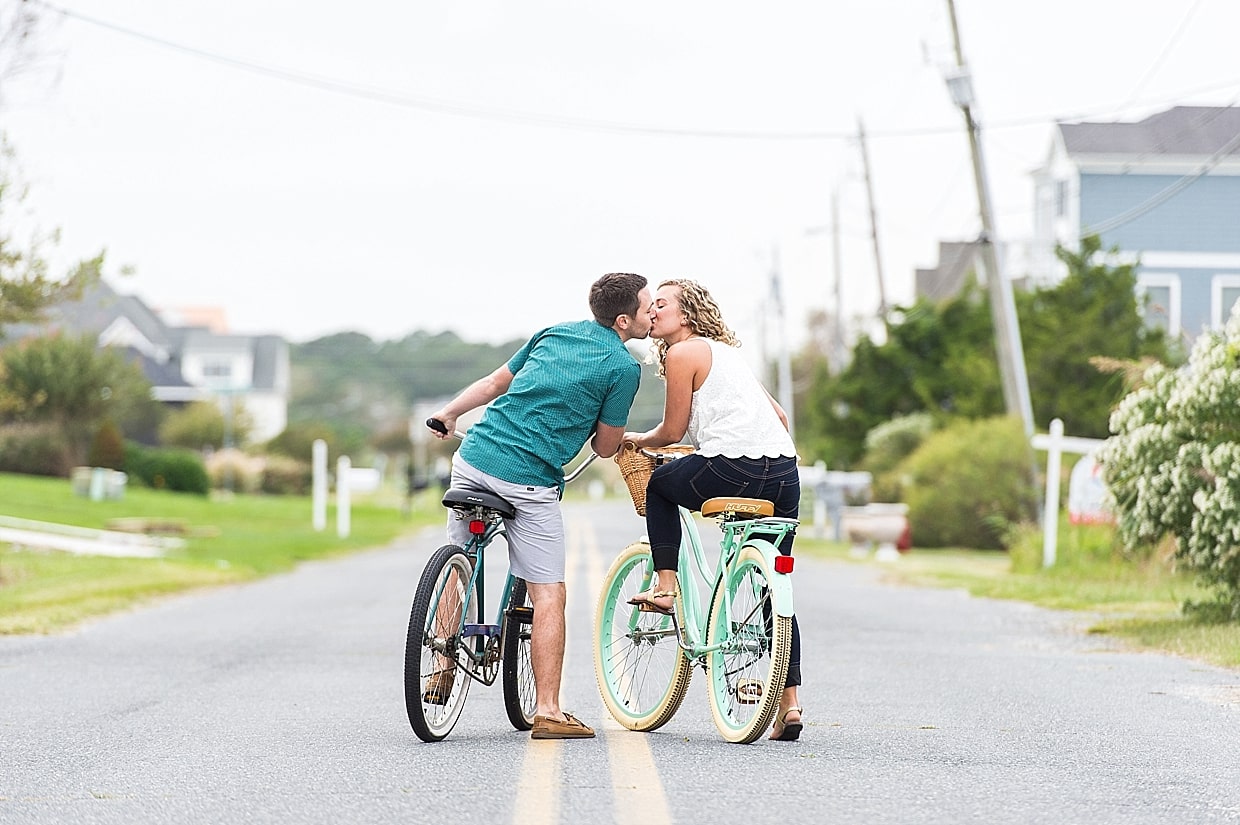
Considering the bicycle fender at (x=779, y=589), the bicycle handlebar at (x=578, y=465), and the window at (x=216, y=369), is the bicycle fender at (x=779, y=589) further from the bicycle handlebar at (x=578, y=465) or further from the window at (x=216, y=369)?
the window at (x=216, y=369)

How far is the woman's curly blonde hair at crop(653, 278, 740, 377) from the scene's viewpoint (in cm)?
748

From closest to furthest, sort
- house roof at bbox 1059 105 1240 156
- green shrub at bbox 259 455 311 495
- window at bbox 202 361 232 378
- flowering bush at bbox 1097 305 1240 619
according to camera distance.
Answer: flowering bush at bbox 1097 305 1240 619
house roof at bbox 1059 105 1240 156
green shrub at bbox 259 455 311 495
window at bbox 202 361 232 378

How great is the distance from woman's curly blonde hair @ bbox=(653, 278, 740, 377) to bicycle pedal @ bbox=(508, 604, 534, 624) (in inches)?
46.0

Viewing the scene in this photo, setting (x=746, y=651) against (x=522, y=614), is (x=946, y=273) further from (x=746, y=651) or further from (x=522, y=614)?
(x=746, y=651)

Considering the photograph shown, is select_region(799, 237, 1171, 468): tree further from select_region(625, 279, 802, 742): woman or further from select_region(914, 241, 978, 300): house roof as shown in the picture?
select_region(625, 279, 802, 742): woman

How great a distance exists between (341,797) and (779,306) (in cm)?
4937

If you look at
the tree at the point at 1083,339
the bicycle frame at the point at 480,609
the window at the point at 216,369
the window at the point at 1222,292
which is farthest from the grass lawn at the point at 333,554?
the window at the point at 216,369

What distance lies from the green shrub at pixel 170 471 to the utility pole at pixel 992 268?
93.7ft

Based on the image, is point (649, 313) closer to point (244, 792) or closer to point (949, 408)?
point (244, 792)

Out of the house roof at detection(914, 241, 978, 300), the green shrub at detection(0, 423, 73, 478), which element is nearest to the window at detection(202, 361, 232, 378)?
the house roof at detection(914, 241, 978, 300)

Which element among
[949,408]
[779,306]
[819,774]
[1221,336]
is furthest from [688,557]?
[779,306]

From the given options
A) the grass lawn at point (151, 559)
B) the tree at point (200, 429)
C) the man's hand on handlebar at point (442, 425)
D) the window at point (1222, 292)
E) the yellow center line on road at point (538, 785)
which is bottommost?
the grass lawn at point (151, 559)

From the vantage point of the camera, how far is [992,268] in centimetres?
2656

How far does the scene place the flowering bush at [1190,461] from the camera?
1244 cm
